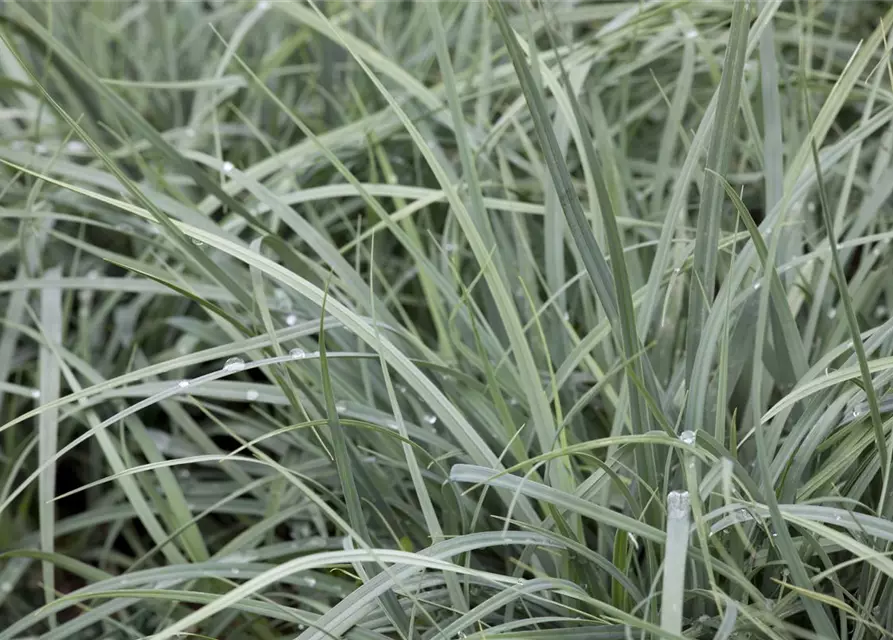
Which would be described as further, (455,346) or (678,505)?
(455,346)

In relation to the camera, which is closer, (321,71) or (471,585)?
(471,585)

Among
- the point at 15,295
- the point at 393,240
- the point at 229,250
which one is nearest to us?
the point at 229,250

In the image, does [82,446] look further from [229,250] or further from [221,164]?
[229,250]

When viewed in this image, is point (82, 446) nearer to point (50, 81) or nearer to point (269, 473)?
point (269, 473)

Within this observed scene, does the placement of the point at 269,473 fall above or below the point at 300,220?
below

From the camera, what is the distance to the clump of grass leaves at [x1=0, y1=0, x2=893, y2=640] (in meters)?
0.57

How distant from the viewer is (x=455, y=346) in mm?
791

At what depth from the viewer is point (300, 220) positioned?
0.83 metres

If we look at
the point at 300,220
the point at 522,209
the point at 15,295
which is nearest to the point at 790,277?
the point at 522,209

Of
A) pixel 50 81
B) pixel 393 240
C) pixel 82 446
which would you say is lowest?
pixel 82 446

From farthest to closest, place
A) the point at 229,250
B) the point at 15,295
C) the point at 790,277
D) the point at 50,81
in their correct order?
the point at 50,81
the point at 15,295
the point at 790,277
the point at 229,250

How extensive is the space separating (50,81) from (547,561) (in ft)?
3.18

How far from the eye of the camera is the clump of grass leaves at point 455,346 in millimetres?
570

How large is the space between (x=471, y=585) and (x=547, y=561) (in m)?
0.06
